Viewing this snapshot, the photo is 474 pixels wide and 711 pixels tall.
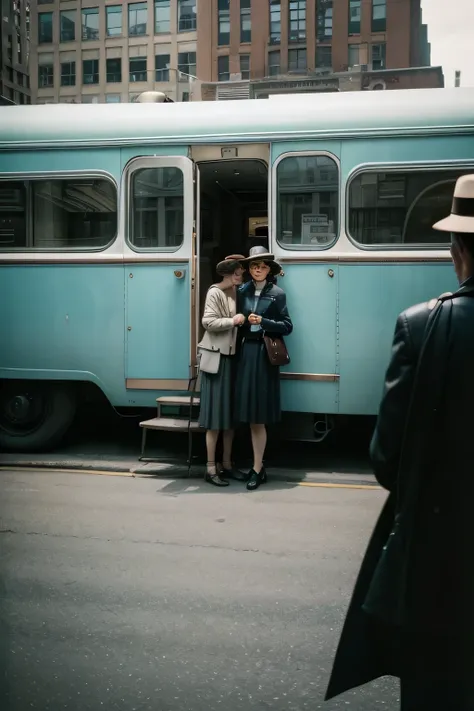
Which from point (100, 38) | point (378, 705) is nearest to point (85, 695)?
point (378, 705)

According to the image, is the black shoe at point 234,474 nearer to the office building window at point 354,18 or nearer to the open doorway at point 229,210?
the open doorway at point 229,210

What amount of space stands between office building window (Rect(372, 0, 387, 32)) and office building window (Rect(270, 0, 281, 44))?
486 cm

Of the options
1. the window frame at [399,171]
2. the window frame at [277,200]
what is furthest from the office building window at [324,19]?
the window frame at [399,171]

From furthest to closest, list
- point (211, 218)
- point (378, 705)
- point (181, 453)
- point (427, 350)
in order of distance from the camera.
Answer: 1. point (211, 218)
2. point (181, 453)
3. point (378, 705)
4. point (427, 350)

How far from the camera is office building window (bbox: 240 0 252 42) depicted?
3076 cm

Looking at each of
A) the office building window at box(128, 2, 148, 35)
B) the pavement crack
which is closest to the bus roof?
the pavement crack

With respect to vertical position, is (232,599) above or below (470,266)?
below

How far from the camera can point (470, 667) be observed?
8.28 feet

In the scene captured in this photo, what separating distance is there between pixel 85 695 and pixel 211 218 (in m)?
6.44

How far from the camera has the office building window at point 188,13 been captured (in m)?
23.9

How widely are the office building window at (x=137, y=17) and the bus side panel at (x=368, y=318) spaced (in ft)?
51.3

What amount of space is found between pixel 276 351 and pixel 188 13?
21.2 m

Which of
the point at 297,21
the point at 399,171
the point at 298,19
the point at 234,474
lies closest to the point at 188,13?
the point at 298,19

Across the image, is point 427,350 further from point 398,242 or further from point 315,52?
point 315,52
